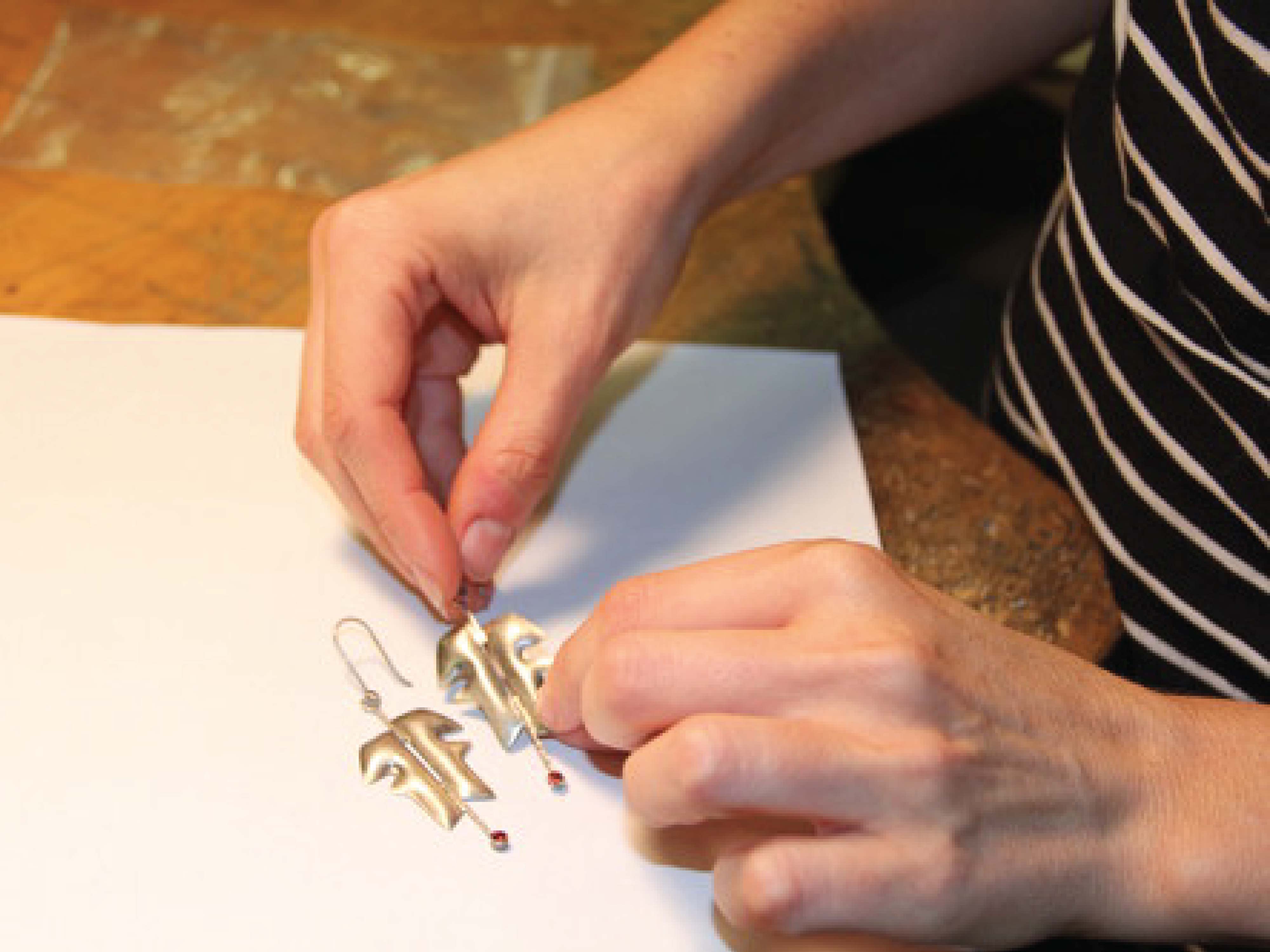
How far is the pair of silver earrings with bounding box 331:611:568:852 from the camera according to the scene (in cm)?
64

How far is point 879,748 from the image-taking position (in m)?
0.52

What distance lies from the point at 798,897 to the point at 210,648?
366 millimetres

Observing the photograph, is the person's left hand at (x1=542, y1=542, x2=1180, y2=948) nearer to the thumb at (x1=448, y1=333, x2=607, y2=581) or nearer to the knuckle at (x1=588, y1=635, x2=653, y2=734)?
the knuckle at (x1=588, y1=635, x2=653, y2=734)

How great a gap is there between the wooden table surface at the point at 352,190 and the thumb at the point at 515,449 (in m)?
0.23

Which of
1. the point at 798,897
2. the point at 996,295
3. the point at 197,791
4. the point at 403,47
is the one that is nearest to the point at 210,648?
the point at 197,791

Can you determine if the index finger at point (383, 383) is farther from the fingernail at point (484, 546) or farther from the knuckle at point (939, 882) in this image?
the knuckle at point (939, 882)

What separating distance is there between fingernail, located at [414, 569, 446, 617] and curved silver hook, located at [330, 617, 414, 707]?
39mm

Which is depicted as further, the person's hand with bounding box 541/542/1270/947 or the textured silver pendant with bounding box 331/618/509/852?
the textured silver pendant with bounding box 331/618/509/852

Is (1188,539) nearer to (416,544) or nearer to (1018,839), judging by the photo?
(1018,839)

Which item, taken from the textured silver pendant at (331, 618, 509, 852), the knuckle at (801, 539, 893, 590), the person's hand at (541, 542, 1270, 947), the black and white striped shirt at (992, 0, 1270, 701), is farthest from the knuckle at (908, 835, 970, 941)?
the black and white striped shirt at (992, 0, 1270, 701)

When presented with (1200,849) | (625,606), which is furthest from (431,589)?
(1200,849)

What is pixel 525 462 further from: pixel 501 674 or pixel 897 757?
pixel 897 757

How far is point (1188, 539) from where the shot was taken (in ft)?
2.51

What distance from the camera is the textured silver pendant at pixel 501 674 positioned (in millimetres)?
682
